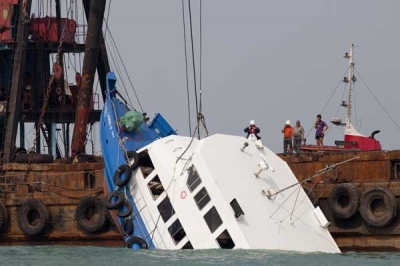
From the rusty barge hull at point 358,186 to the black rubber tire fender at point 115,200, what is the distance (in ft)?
15.2

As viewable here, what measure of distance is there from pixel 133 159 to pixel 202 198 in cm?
257

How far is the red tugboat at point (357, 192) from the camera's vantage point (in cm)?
2888

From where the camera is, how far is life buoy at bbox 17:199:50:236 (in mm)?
32188

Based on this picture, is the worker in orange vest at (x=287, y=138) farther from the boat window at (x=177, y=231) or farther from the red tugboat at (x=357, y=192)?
the boat window at (x=177, y=231)

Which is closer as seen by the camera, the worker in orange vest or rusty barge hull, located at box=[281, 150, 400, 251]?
rusty barge hull, located at box=[281, 150, 400, 251]

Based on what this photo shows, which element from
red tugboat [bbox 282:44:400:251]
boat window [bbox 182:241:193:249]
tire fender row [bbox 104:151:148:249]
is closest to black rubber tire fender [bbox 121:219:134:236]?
tire fender row [bbox 104:151:148:249]

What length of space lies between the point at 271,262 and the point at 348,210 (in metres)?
4.71

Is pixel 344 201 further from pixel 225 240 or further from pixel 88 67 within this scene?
pixel 88 67

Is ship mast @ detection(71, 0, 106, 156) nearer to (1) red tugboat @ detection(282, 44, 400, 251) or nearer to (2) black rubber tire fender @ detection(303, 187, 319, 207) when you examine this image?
(1) red tugboat @ detection(282, 44, 400, 251)

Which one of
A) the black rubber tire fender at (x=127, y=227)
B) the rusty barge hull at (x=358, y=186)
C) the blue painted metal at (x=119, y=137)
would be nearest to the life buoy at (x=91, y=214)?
the blue painted metal at (x=119, y=137)

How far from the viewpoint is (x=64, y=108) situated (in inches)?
1592

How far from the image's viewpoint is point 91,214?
32.0 m

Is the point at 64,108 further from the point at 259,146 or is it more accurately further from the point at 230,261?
the point at 230,261

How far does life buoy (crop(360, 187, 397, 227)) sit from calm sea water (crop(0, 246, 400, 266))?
2.94ft
